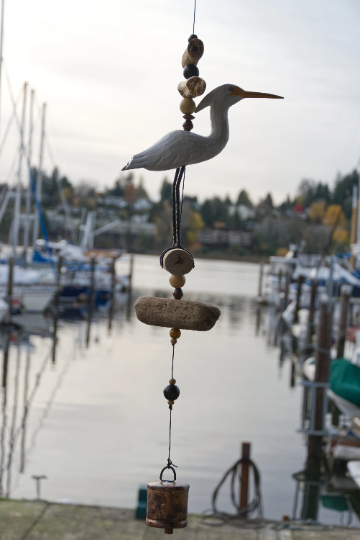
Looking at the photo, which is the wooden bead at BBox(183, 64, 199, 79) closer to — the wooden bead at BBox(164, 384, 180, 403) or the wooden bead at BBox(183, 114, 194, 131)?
the wooden bead at BBox(183, 114, 194, 131)

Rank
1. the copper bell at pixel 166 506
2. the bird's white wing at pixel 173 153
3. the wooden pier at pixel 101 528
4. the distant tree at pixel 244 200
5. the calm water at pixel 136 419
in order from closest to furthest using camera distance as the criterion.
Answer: the bird's white wing at pixel 173 153
the copper bell at pixel 166 506
the wooden pier at pixel 101 528
the calm water at pixel 136 419
the distant tree at pixel 244 200

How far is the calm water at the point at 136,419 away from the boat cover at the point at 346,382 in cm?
153

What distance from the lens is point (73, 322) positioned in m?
30.7

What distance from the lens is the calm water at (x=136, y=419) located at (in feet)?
33.3

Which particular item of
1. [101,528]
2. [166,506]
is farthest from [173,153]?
[101,528]

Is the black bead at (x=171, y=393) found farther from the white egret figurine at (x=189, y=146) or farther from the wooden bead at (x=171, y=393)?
the white egret figurine at (x=189, y=146)

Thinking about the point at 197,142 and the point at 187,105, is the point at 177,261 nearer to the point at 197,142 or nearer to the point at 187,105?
the point at 197,142

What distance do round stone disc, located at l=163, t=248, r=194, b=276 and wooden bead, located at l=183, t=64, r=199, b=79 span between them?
1.90 feet

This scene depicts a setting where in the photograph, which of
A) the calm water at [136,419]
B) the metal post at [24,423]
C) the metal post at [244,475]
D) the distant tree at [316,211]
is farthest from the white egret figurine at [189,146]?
the distant tree at [316,211]

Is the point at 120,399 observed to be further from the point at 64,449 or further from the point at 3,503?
the point at 3,503

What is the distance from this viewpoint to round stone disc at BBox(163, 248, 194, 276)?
218 cm

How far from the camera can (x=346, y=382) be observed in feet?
37.5

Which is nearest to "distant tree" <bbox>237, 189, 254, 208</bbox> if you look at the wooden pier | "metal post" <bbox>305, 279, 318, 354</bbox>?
"metal post" <bbox>305, 279, 318, 354</bbox>

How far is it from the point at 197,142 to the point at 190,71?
252 millimetres
